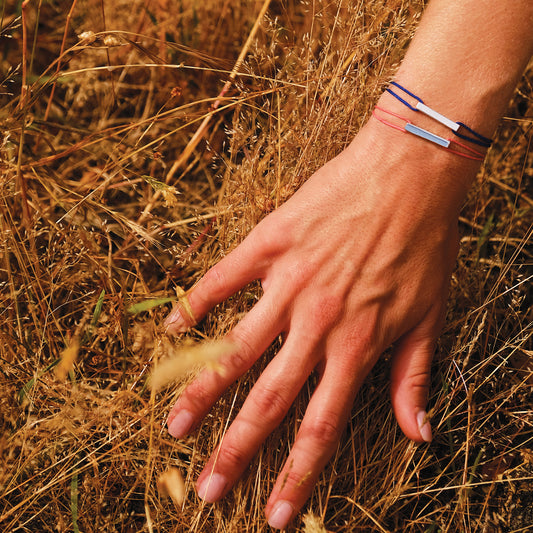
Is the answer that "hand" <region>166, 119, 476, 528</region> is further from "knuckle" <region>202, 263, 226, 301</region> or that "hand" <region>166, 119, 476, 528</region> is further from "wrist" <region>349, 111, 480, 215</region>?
"knuckle" <region>202, 263, 226, 301</region>

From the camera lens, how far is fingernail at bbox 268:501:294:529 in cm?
113

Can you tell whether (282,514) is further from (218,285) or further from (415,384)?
(218,285)

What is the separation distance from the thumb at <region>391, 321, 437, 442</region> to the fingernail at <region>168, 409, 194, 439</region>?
1.73 ft

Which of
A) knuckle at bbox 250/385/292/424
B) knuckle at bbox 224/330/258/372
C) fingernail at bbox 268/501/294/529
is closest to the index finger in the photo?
knuckle at bbox 224/330/258/372

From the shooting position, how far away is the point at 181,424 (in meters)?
1.20

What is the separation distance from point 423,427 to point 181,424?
24.0 inches

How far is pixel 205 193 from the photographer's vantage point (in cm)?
171

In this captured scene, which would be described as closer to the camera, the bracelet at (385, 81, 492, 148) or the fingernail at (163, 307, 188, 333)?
the bracelet at (385, 81, 492, 148)

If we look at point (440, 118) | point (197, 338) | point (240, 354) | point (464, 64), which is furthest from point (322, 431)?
point (464, 64)

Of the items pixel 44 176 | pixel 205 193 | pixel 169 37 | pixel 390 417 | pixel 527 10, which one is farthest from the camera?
pixel 169 37

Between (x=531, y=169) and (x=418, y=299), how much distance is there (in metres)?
0.91

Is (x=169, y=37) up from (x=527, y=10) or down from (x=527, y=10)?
down

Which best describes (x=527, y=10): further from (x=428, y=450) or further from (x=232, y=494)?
(x=232, y=494)

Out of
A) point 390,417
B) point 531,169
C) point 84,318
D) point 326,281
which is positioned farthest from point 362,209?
point 531,169
